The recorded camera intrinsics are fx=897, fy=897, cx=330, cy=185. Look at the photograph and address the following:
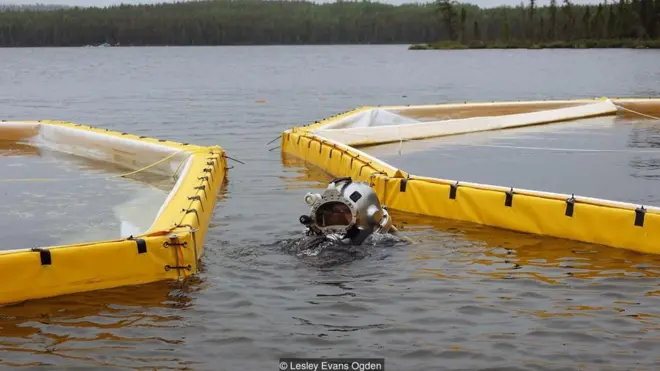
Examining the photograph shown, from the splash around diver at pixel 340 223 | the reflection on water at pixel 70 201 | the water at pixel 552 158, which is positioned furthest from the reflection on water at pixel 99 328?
the water at pixel 552 158

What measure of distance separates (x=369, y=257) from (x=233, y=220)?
3401 mm

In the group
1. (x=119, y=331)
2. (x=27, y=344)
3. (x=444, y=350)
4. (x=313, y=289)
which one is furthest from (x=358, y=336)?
(x=27, y=344)

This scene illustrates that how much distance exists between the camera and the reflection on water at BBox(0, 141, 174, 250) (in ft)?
40.6

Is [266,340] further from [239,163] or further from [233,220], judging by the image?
[239,163]

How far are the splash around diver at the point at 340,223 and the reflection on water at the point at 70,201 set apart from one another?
238cm

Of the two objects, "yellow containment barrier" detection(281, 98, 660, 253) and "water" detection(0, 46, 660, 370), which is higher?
"yellow containment barrier" detection(281, 98, 660, 253)

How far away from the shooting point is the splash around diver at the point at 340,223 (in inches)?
416

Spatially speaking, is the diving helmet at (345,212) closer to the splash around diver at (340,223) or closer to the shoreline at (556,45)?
the splash around diver at (340,223)

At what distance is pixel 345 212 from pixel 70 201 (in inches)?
250

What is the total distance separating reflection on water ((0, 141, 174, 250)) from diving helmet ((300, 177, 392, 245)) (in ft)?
7.96

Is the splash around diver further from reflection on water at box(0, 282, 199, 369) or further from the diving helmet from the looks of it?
reflection on water at box(0, 282, 199, 369)

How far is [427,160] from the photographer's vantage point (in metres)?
19.9

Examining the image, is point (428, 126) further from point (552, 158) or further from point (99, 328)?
point (99, 328)

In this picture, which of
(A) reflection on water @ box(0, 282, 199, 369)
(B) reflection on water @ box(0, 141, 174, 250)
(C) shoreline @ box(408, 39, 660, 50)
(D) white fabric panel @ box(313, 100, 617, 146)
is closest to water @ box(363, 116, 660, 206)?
(D) white fabric panel @ box(313, 100, 617, 146)
